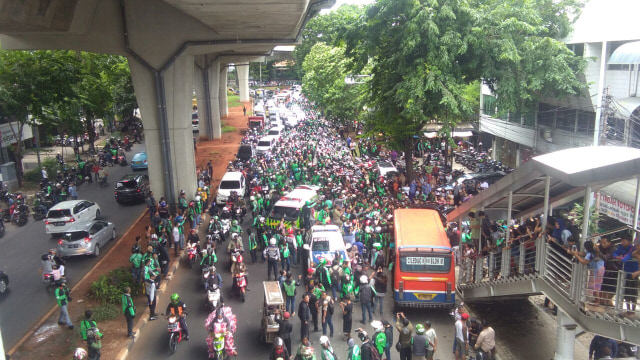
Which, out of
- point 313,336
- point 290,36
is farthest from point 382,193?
point 313,336

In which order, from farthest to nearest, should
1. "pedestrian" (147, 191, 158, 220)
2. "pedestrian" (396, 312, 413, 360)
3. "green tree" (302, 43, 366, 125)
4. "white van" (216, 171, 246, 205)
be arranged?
"green tree" (302, 43, 366, 125) < "white van" (216, 171, 246, 205) < "pedestrian" (147, 191, 158, 220) < "pedestrian" (396, 312, 413, 360)

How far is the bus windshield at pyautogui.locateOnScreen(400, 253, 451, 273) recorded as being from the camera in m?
12.7

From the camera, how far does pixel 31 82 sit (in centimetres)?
2780

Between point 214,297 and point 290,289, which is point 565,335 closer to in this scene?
point 290,289

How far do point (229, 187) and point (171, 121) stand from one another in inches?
159

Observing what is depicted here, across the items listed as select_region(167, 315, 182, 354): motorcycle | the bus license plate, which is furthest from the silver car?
the bus license plate

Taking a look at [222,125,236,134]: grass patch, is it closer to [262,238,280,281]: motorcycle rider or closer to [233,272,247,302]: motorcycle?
[262,238,280,281]: motorcycle rider

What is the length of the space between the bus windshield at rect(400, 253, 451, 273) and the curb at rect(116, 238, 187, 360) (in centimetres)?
679

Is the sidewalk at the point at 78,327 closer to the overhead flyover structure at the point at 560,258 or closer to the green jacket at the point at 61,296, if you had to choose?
the green jacket at the point at 61,296

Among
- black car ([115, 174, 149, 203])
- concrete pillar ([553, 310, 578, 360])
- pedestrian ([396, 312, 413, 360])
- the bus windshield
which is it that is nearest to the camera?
concrete pillar ([553, 310, 578, 360])

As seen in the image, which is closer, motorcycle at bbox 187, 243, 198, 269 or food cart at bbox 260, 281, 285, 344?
food cart at bbox 260, 281, 285, 344

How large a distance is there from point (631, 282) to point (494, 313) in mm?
5924

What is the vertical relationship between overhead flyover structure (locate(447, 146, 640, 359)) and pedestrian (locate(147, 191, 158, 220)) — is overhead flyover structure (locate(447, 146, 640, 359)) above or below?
above

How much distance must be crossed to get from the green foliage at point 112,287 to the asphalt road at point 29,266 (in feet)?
4.08
